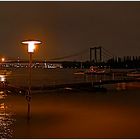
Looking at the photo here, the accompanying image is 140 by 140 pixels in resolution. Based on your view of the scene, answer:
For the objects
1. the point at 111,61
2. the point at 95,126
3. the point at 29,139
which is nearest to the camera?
the point at 29,139

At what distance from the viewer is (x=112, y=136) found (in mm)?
10969

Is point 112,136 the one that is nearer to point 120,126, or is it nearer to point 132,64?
point 120,126

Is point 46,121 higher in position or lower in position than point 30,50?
lower

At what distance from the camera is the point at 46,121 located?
13.7 meters

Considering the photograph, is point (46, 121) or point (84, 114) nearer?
point (46, 121)

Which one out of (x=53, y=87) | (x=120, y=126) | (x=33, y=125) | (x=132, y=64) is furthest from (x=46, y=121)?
(x=132, y=64)

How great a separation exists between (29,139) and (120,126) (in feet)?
13.6

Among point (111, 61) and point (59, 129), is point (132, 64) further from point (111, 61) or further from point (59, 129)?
point (59, 129)

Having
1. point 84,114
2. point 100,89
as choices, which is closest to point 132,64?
point 100,89

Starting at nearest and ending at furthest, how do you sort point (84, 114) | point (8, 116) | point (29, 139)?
1. point (29, 139)
2. point (8, 116)
3. point (84, 114)

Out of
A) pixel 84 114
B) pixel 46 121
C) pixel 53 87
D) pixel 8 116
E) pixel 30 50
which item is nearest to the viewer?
pixel 30 50

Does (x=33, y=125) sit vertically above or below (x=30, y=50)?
below

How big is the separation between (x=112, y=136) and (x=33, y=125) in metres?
3.23

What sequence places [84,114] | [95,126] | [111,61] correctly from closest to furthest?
[95,126] < [84,114] < [111,61]
